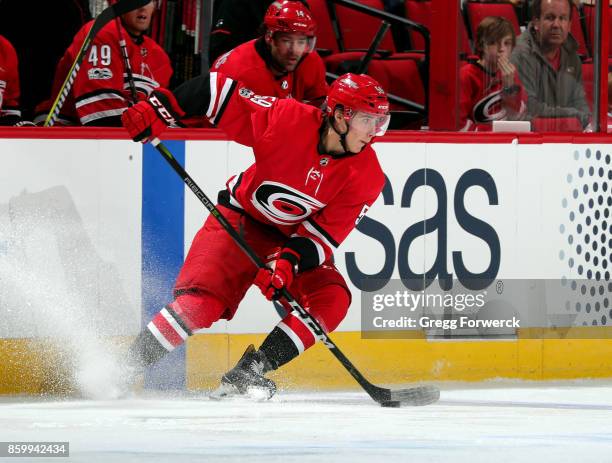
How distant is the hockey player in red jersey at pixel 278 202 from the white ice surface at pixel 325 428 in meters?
0.25

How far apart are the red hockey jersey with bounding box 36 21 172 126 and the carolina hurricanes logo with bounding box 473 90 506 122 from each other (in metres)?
1.26

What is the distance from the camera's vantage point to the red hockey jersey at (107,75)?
16.4ft

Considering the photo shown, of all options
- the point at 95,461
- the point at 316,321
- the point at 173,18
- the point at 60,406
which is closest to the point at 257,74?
the point at 173,18

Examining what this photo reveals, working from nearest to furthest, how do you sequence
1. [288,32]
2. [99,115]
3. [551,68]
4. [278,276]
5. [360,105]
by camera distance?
[360,105] → [278,276] → [288,32] → [99,115] → [551,68]

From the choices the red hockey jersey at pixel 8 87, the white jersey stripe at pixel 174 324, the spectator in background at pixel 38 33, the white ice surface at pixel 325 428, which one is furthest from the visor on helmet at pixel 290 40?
the white ice surface at pixel 325 428

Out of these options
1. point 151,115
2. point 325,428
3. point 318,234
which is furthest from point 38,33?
point 325,428

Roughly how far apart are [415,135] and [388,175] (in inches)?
7.5

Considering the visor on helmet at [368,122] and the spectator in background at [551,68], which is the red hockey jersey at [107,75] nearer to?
the visor on helmet at [368,122]

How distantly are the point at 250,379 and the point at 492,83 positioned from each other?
1672 mm

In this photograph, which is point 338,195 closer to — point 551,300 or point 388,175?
point 388,175

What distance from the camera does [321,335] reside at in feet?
14.3

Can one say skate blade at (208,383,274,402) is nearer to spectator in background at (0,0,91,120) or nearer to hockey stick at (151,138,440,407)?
hockey stick at (151,138,440,407)

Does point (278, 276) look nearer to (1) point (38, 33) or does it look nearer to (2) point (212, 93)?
(2) point (212, 93)

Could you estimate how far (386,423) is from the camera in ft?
12.8
